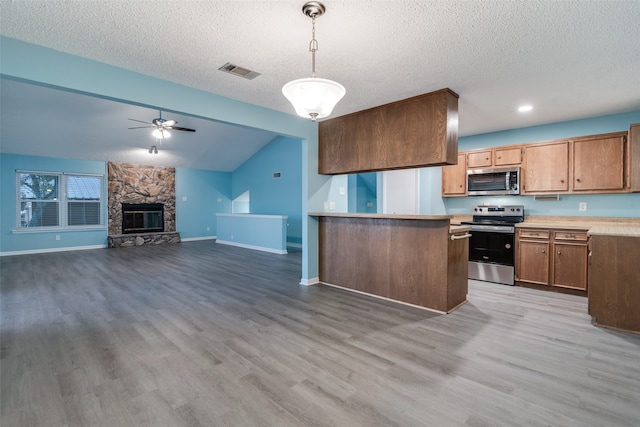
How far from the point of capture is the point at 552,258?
4094 millimetres

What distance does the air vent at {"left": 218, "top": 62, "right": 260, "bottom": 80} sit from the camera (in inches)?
108

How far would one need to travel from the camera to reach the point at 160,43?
236 cm

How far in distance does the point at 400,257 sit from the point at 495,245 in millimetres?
1924

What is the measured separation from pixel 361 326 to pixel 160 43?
Result: 9.89 ft

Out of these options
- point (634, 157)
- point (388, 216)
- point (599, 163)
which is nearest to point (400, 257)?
point (388, 216)

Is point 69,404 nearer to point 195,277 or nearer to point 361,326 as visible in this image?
point 361,326

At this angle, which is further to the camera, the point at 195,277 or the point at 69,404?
the point at 195,277

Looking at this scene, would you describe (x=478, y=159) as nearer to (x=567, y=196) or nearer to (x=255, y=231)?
(x=567, y=196)

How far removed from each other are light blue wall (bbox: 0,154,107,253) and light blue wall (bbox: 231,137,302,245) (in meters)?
4.18

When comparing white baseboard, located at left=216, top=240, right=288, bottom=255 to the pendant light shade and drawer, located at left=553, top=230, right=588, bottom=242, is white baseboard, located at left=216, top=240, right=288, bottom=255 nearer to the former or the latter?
drawer, located at left=553, top=230, right=588, bottom=242

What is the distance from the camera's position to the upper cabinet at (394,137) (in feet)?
10.9

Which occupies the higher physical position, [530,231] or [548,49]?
[548,49]

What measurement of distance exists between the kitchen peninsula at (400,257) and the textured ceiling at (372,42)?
1533 mm

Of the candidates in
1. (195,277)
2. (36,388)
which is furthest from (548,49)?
(195,277)
